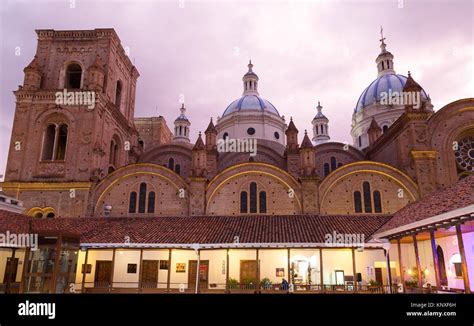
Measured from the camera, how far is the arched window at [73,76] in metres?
33.8

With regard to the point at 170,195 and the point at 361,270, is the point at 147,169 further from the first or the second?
the point at 361,270

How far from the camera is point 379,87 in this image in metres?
49.0

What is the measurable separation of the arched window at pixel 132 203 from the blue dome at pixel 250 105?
19.5 metres

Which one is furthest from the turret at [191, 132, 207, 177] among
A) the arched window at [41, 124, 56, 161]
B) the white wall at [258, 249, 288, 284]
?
the arched window at [41, 124, 56, 161]

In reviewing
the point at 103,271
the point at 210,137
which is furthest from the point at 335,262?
the point at 210,137

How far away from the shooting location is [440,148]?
29.5 m

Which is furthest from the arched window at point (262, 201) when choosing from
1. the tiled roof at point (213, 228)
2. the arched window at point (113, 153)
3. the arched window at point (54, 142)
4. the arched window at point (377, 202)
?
the arched window at point (54, 142)

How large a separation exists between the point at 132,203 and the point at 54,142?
8820mm

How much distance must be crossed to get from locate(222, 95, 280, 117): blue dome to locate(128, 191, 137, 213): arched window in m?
19.5

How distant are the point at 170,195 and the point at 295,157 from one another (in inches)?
458

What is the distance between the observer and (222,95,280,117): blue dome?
45406mm

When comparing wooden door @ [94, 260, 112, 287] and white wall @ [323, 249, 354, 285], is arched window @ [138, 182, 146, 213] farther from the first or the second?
white wall @ [323, 249, 354, 285]

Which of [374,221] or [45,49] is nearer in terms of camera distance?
[374,221]
